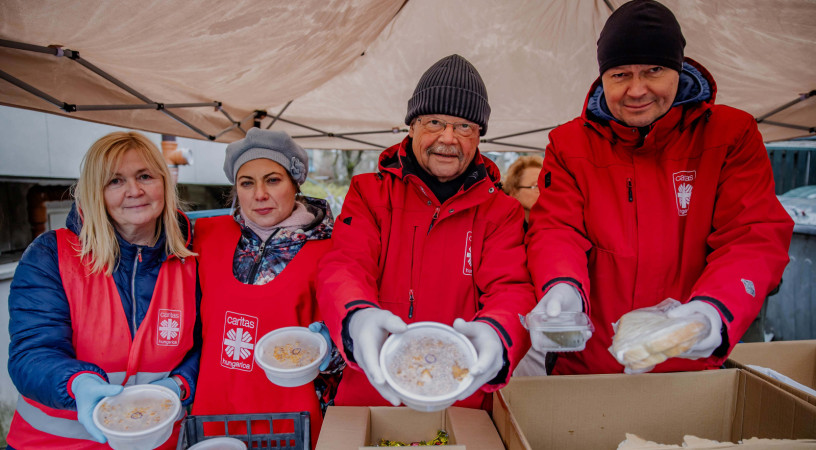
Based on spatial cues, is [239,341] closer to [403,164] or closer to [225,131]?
[403,164]

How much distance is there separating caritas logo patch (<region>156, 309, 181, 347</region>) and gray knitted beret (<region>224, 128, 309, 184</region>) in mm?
711

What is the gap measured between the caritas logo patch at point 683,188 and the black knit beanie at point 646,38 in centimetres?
38

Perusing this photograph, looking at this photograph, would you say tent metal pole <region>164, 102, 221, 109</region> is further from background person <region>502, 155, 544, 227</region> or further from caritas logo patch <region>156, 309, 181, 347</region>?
background person <region>502, 155, 544, 227</region>

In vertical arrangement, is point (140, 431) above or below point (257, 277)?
below

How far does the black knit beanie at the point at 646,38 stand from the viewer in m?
1.38

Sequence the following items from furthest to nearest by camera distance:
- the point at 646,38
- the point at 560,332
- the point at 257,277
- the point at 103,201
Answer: the point at 257,277
the point at 103,201
the point at 646,38
the point at 560,332

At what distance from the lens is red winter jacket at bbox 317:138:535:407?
63.1 inches

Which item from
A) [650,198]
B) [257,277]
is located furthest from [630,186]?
[257,277]

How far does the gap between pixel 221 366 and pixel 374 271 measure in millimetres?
801

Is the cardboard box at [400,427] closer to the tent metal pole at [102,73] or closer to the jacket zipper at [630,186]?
the jacket zipper at [630,186]

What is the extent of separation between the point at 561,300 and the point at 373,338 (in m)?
0.58

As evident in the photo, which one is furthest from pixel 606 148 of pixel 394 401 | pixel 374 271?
pixel 394 401

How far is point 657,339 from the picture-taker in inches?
42.5

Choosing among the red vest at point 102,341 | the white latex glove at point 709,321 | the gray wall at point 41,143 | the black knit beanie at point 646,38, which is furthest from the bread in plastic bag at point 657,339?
the gray wall at point 41,143
